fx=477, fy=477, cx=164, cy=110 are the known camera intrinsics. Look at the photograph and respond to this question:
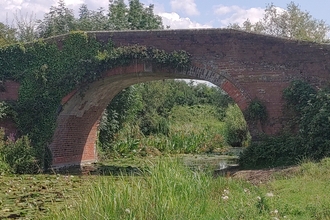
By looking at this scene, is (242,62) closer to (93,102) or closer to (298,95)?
(298,95)

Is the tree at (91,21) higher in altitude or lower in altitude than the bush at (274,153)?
higher

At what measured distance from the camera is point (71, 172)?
16391mm

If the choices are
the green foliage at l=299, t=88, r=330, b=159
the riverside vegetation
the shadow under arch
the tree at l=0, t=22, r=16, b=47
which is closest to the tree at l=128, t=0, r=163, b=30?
the riverside vegetation

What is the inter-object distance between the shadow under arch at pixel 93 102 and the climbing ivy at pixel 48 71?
375 millimetres

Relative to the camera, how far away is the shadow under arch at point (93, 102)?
14.7 metres

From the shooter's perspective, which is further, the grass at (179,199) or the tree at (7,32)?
the tree at (7,32)

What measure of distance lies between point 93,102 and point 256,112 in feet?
22.6

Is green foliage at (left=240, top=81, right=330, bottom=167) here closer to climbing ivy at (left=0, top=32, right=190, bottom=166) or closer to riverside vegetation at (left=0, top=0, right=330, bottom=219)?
riverside vegetation at (left=0, top=0, right=330, bottom=219)

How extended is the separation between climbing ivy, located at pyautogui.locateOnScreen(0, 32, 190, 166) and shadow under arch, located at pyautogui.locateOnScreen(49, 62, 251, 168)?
1.23 ft

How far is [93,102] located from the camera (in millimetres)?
18250

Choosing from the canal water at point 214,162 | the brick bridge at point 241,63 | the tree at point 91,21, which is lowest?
the canal water at point 214,162

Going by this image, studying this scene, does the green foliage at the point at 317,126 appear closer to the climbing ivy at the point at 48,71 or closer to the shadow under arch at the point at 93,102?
the shadow under arch at the point at 93,102

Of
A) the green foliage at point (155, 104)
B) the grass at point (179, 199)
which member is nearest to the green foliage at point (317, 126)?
the grass at point (179, 199)

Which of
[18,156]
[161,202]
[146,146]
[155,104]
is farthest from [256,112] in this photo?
[155,104]
